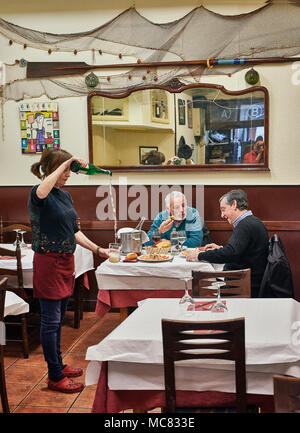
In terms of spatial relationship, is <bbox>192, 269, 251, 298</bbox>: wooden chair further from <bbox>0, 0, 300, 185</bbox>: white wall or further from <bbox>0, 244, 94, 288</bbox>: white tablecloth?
<bbox>0, 0, 300, 185</bbox>: white wall

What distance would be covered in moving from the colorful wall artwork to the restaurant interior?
0.4 inches

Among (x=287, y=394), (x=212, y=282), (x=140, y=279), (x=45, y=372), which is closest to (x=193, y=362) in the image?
(x=287, y=394)

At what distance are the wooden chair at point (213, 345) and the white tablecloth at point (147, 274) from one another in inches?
66.3

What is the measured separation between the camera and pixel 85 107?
5449 millimetres

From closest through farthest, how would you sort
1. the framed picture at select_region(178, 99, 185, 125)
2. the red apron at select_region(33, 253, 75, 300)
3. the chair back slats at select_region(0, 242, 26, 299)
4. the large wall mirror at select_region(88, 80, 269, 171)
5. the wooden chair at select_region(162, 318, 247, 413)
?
the wooden chair at select_region(162, 318, 247, 413) → the red apron at select_region(33, 253, 75, 300) → the chair back slats at select_region(0, 242, 26, 299) → the large wall mirror at select_region(88, 80, 269, 171) → the framed picture at select_region(178, 99, 185, 125)

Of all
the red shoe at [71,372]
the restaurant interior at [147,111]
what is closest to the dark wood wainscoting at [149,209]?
the restaurant interior at [147,111]

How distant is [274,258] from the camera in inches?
133

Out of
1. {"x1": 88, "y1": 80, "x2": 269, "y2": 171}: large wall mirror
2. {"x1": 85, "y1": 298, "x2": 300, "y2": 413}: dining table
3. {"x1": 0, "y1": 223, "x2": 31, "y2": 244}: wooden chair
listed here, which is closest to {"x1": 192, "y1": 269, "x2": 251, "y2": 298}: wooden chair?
{"x1": 85, "y1": 298, "x2": 300, "y2": 413}: dining table

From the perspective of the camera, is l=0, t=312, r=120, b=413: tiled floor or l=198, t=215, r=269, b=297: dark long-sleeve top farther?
l=198, t=215, r=269, b=297: dark long-sleeve top

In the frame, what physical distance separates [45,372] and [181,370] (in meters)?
2.08

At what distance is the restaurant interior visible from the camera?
200 inches

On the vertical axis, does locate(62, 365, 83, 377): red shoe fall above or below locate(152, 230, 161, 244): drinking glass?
below

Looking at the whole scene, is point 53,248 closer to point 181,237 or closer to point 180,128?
point 181,237
